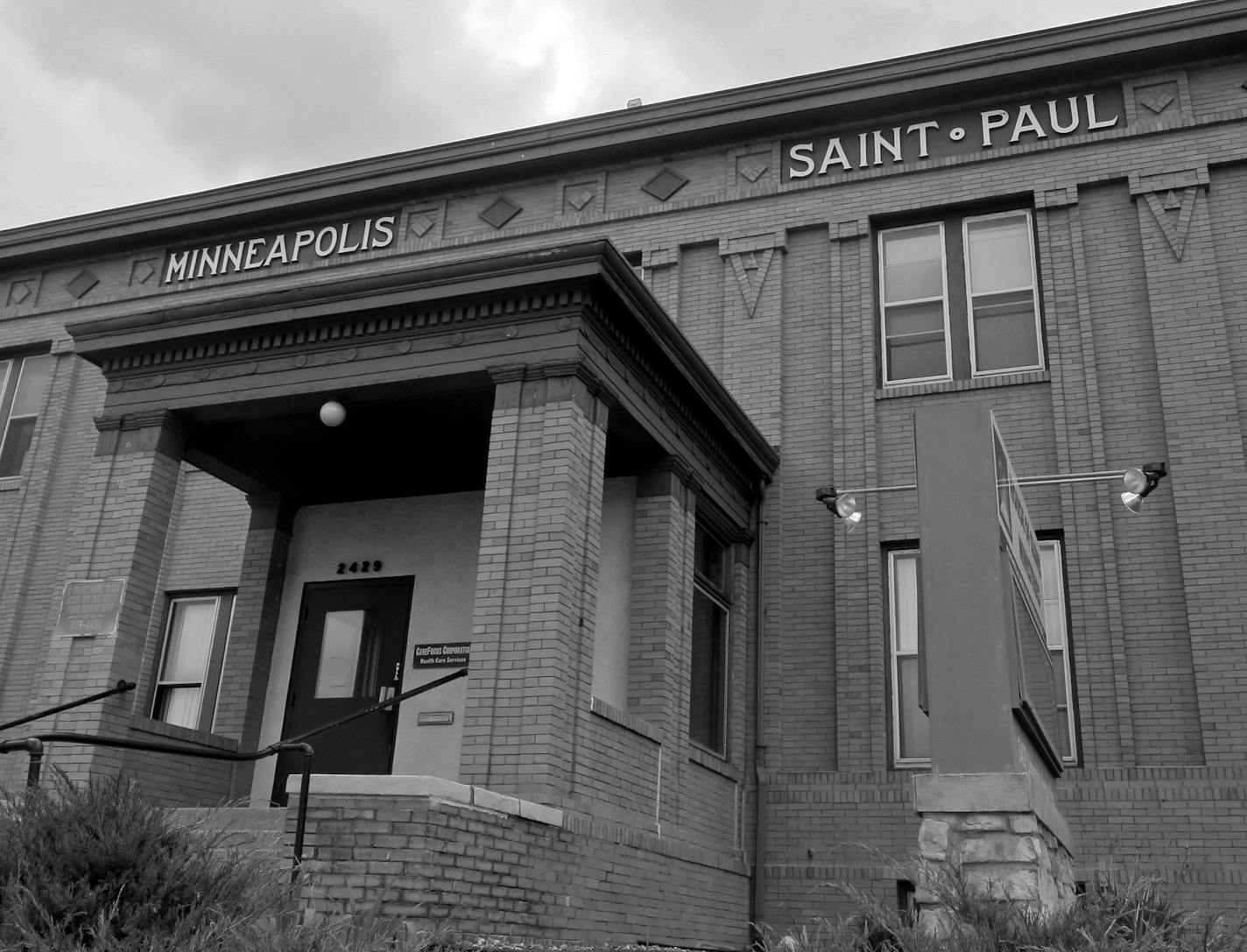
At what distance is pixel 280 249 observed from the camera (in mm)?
16953

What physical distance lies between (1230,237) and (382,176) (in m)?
10.2

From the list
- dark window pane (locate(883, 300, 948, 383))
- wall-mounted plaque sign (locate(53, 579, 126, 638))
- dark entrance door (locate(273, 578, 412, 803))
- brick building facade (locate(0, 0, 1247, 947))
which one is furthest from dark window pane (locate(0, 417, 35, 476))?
dark window pane (locate(883, 300, 948, 383))

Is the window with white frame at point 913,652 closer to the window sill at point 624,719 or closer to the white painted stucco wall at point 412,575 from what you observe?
the window sill at point 624,719

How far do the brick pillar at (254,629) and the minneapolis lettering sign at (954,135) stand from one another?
7168mm

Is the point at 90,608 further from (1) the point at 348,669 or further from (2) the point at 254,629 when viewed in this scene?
(1) the point at 348,669

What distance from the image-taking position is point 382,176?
16.4 m

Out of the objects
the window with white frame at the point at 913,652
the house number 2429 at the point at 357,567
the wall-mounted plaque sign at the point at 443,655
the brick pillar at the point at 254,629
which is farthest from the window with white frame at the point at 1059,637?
the brick pillar at the point at 254,629

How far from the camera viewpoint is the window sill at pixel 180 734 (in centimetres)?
1060

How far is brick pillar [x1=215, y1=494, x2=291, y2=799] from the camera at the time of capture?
12.4 m

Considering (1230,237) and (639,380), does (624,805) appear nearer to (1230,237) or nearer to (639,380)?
(639,380)

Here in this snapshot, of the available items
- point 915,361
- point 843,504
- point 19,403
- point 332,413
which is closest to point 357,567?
point 332,413

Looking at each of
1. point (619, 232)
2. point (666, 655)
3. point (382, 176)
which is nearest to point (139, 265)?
point (382, 176)

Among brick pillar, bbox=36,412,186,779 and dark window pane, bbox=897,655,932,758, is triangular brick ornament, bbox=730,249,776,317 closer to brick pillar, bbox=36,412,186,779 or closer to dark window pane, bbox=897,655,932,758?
dark window pane, bbox=897,655,932,758

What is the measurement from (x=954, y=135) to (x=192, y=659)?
35.7 feet
